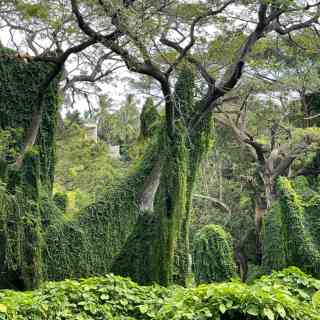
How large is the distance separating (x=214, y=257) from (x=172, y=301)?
12300 mm

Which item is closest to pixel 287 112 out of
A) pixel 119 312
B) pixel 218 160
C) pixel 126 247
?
pixel 218 160

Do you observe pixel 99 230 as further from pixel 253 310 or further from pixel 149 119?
pixel 253 310

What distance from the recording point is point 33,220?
1190cm

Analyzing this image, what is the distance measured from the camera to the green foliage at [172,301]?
3814 mm

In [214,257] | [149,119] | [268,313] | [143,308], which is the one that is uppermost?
[149,119]

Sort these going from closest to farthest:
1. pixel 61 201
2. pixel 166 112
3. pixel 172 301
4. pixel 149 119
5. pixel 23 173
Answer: pixel 172 301
pixel 23 173
pixel 166 112
pixel 149 119
pixel 61 201

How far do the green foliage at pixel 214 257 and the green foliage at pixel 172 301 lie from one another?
9.65 m

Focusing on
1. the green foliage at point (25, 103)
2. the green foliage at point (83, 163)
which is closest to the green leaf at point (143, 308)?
the green foliage at point (25, 103)

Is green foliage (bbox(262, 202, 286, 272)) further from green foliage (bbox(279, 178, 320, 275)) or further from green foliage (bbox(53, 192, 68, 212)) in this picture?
green foliage (bbox(53, 192, 68, 212))

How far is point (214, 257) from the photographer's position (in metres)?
16.4

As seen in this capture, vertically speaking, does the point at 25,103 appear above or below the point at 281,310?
above

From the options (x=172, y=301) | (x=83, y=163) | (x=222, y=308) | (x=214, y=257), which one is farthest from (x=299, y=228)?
(x=222, y=308)

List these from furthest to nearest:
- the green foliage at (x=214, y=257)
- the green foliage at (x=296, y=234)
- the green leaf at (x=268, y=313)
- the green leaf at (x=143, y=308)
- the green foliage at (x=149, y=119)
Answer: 1. the green foliage at (x=214, y=257)
2. the green foliage at (x=149, y=119)
3. the green foliage at (x=296, y=234)
4. the green leaf at (x=143, y=308)
5. the green leaf at (x=268, y=313)

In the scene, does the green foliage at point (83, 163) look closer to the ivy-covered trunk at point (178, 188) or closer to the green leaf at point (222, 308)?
the ivy-covered trunk at point (178, 188)
